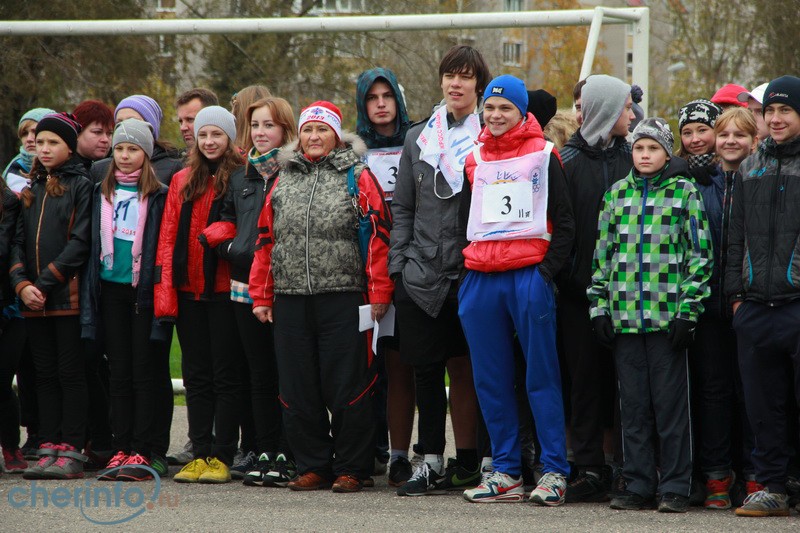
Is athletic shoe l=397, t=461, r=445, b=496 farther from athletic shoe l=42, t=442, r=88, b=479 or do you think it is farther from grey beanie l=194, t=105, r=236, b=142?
grey beanie l=194, t=105, r=236, b=142

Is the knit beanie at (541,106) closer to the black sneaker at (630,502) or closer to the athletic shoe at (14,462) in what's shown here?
the black sneaker at (630,502)

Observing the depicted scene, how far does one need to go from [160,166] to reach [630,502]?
3.78m

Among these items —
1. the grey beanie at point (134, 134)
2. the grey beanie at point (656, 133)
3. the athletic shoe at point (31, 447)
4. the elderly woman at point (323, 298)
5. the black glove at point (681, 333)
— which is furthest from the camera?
the athletic shoe at point (31, 447)

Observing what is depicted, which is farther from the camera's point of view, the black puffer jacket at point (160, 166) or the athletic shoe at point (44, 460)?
the black puffer jacket at point (160, 166)

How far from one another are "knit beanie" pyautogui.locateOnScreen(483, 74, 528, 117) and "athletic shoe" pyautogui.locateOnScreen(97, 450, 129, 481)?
10.5ft

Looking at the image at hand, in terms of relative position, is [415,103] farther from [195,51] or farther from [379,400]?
[379,400]

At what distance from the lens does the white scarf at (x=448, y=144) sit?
6520 mm

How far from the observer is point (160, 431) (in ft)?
24.0

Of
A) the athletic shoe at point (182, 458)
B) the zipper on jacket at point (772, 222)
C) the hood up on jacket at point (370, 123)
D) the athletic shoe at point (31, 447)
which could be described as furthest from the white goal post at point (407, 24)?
the athletic shoe at point (182, 458)

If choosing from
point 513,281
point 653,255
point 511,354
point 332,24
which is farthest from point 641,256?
point 332,24

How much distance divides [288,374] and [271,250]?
29.5 inches

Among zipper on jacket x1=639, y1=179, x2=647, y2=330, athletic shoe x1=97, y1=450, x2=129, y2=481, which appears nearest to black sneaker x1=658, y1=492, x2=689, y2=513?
zipper on jacket x1=639, y1=179, x2=647, y2=330

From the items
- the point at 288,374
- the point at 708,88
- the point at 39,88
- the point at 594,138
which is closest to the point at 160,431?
the point at 288,374

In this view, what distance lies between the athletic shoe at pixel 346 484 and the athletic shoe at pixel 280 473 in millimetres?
372
